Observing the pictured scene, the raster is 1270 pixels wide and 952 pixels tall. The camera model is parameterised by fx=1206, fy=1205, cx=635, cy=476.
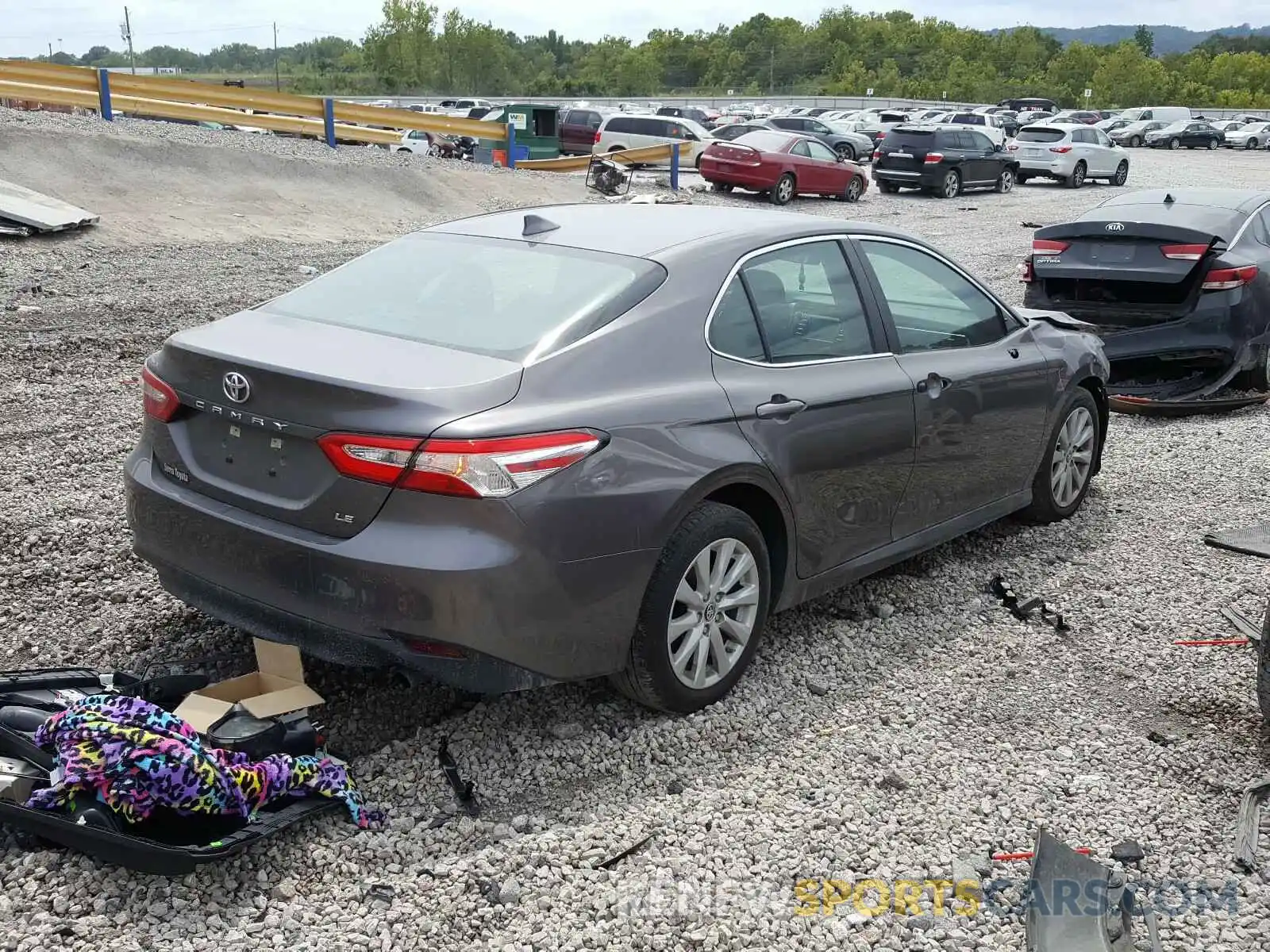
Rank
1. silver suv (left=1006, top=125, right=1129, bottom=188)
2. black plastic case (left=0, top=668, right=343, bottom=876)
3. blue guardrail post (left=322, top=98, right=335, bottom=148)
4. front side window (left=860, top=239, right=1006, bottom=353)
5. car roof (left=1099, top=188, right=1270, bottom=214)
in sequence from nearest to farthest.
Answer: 1. black plastic case (left=0, top=668, right=343, bottom=876)
2. front side window (left=860, top=239, right=1006, bottom=353)
3. car roof (left=1099, top=188, right=1270, bottom=214)
4. blue guardrail post (left=322, top=98, right=335, bottom=148)
5. silver suv (left=1006, top=125, right=1129, bottom=188)

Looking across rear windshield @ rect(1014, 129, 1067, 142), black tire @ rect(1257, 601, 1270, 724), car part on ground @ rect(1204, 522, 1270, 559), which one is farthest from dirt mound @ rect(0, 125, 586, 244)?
rear windshield @ rect(1014, 129, 1067, 142)

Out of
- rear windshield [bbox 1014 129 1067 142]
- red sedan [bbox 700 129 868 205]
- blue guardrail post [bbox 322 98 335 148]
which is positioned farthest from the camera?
rear windshield [bbox 1014 129 1067 142]

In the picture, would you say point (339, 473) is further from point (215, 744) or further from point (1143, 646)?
point (1143, 646)

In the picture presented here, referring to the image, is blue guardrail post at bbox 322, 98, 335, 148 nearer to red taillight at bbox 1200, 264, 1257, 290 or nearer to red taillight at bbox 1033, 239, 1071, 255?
red taillight at bbox 1033, 239, 1071, 255

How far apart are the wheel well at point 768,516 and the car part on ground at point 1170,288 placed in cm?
513

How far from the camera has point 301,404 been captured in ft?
Answer: 11.5

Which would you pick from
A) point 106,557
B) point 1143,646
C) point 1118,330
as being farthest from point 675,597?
point 1118,330

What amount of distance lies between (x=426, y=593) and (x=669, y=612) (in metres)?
0.82

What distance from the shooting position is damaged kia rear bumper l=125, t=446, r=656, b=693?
335 centimetres

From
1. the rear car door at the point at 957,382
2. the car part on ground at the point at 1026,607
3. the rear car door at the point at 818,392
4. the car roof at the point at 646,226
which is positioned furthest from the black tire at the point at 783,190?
the rear car door at the point at 818,392

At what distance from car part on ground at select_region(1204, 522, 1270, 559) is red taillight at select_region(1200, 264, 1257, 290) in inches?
102

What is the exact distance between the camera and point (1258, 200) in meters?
9.12

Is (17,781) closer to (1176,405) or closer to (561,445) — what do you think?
(561,445)

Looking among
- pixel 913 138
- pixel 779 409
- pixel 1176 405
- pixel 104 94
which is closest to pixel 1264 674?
pixel 779 409
